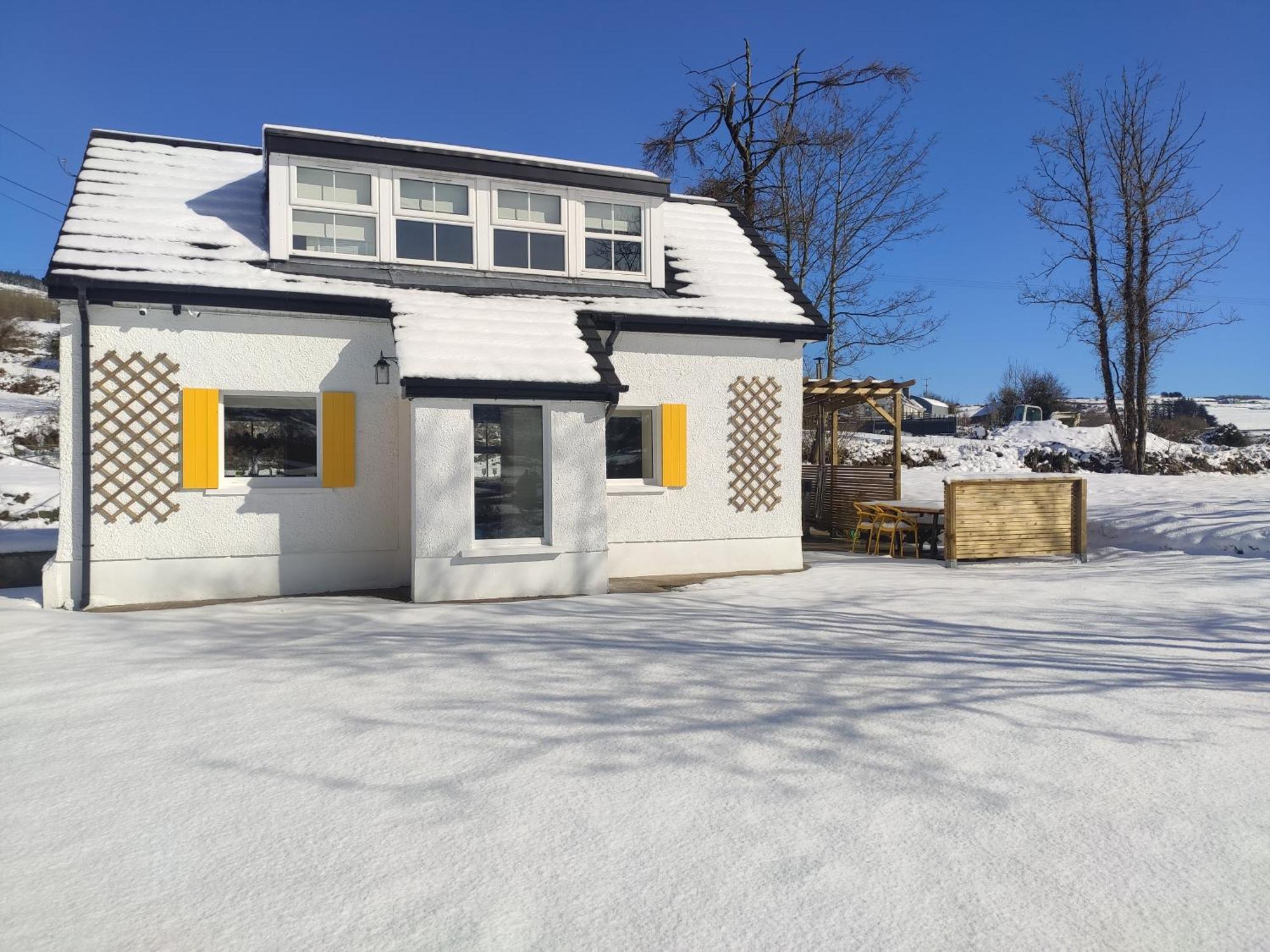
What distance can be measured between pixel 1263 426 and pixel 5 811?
178ft

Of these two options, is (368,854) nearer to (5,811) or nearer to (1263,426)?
(5,811)

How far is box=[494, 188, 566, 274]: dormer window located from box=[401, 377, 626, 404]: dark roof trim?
243 cm

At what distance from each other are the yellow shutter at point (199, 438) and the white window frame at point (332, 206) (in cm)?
188

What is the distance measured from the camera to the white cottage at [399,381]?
7.97m

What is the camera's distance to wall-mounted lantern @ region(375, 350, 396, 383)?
344 inches

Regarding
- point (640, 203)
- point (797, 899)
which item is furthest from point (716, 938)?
point (640, 203)

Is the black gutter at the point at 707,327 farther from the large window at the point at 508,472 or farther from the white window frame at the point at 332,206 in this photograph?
the white window frame at the point at 332,206

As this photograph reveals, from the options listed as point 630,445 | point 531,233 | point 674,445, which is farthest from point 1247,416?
point 531,233

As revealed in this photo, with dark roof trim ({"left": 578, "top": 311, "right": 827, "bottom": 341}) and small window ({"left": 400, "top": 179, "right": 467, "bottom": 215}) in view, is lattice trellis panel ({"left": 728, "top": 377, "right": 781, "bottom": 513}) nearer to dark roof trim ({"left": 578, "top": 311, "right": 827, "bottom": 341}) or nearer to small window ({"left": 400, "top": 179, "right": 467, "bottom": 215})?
dark roof trim ({"left": 578, "top": 311, "right": 827, "bottom": 341})

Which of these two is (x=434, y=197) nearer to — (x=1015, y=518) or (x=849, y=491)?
(x=1015, y=518)

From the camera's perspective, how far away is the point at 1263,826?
2982mm

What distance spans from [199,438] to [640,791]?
22.2 feet

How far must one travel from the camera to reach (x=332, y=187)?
912 cm

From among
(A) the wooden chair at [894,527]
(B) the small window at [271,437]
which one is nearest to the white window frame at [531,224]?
(B) the small window at [271,437]
